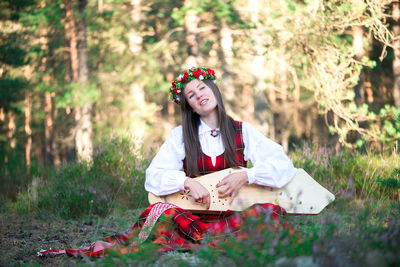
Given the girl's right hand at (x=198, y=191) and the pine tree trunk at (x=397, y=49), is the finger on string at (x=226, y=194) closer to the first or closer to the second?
the girl's right hand at (x=198, y=191)

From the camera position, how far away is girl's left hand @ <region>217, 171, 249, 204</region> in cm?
306

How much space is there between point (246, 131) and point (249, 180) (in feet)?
1.59

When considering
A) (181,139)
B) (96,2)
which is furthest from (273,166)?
(96,2)

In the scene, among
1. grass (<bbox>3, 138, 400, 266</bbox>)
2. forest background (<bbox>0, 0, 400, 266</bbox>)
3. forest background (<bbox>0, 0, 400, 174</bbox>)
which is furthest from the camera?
forest background (<bbox>0, 0, 400, 174</bbox>)

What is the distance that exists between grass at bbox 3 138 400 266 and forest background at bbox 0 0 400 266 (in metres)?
0.03

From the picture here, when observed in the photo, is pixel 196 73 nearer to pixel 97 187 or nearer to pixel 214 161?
pixel 214 161

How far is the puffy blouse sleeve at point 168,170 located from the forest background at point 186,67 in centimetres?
127

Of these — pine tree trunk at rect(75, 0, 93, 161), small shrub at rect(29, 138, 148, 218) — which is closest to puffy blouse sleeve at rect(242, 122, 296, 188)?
small shrub at rect(29, 138, 148, 218)

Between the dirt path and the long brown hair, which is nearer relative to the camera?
the dirt path

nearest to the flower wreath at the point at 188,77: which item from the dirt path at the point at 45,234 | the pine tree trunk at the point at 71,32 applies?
the dirt path at the point at 45,234

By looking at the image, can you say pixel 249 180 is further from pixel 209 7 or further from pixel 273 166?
pixel 209 7

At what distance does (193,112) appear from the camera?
3.56 m

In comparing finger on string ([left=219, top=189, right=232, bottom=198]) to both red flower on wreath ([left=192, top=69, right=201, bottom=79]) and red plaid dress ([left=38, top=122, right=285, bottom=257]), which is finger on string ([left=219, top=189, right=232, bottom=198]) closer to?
red plaid dress ([left=38, top=122, right=285, bottom=257])

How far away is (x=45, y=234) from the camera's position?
4.22 meters
